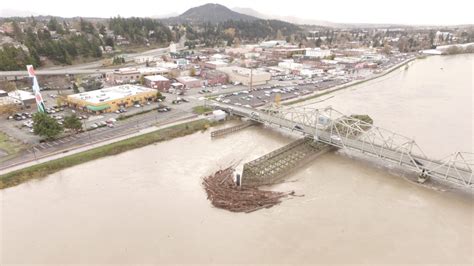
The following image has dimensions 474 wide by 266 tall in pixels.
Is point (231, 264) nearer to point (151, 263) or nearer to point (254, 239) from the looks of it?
point (254, 239)

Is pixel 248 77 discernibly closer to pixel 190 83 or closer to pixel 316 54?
pixel 190 83

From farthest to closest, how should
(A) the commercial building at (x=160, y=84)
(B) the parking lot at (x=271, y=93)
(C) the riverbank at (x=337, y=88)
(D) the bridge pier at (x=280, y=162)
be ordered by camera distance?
(A) the commercial building at (x=160, y=84)
(C) the riverbank at (x=337, y=88)
(B) the parking lot at (x=271, y=93)
(D) the bridge pier at (x=280, y=162)

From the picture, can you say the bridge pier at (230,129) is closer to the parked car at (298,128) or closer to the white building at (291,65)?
the parked car at (298,128)

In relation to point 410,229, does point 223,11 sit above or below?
above

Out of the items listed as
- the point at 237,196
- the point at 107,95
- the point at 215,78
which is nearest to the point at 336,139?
the point at 237,196

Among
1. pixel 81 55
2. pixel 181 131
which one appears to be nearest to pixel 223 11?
pixel 81 55

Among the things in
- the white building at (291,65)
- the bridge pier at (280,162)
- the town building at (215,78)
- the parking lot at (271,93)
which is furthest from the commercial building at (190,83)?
the bridge pier at (280,162)
